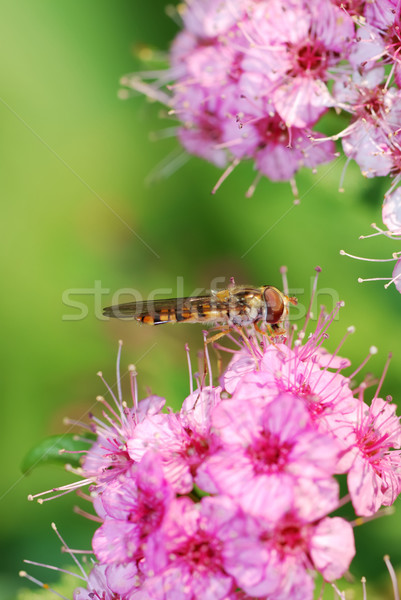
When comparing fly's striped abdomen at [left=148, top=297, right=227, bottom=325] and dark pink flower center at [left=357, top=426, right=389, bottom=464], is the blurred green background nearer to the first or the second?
fly's striped abdomen at [left=148, top=297, right=227, bottom=325]

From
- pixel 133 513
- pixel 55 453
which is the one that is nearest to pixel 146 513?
pixel 133 513

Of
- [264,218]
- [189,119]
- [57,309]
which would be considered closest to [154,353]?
[57,309]

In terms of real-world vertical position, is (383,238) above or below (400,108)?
below

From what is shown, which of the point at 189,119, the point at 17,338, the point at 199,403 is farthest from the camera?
the point at 17,338

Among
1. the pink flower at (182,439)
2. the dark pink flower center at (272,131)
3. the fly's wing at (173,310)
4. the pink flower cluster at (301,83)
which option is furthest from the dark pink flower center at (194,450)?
the dark pink flower center at (272,131)

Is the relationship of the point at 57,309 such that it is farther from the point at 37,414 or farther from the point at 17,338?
the point at 37,414

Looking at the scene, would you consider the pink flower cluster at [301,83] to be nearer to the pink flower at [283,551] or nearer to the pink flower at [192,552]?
the pink flower at [283,551]

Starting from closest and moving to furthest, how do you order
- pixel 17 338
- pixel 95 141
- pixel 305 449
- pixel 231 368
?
pixel 305 449 → pixel 231 368 → pixel 17 338 → pixel 95 141

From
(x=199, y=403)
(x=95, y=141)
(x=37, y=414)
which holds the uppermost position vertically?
(x=95, y=141)
